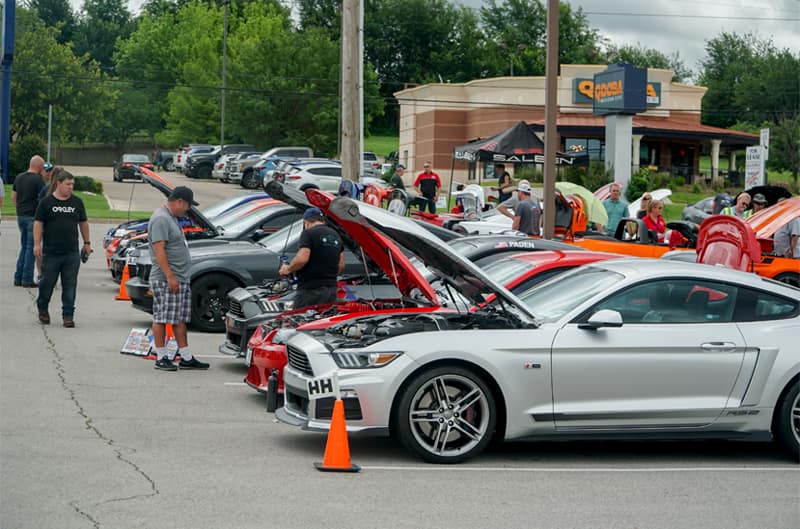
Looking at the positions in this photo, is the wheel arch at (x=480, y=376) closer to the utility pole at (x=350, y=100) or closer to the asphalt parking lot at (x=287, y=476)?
the asphalt parking lot at (x=287, y=476)

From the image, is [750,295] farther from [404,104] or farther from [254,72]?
[404,104]

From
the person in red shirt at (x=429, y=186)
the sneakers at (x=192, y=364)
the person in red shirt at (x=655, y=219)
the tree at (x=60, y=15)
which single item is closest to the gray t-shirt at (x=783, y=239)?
the person in red shirt at (x=655, y=219)

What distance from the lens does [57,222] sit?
44.3 feet

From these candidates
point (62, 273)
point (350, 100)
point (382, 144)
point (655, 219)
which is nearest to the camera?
point (62, 273)

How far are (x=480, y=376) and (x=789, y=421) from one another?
232 cm

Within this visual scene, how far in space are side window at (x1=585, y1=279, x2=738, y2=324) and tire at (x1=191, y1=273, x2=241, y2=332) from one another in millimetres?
6636

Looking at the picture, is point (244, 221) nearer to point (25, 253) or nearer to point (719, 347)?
point (25, 253)

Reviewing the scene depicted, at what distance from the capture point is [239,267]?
→ 44.6ft

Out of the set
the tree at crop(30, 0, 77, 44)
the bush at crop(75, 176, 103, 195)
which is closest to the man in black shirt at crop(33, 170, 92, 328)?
the bush at crop(75, 176, 103, 195)

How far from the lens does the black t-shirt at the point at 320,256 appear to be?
10484 millimetres

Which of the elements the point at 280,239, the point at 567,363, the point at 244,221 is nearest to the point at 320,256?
the point at 567,363

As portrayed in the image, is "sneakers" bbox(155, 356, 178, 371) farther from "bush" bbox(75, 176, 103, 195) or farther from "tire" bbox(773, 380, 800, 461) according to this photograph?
"bush" bbox(75, 176, 103, 195)

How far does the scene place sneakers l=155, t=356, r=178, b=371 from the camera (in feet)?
37.0

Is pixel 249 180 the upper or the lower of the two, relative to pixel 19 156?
lower
